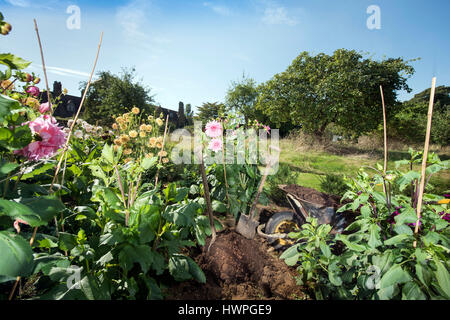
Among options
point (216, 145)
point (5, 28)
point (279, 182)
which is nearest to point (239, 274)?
point (216, 145)

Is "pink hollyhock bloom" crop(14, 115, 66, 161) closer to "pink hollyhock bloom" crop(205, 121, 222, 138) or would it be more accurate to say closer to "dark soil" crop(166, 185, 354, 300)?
"dark soil" crop(166, 185, 354, 300)

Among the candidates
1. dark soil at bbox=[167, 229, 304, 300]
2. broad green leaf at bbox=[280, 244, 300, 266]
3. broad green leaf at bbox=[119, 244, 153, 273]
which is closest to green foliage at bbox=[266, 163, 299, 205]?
dark soil at bbox=[167, 229, 304, 300]

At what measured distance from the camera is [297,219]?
2322 mm

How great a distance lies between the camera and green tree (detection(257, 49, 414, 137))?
13164 millimetres

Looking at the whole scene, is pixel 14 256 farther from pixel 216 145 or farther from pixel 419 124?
pixel 419 124

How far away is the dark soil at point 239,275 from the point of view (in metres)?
1.58

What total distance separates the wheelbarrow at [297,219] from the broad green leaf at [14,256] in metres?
1.90

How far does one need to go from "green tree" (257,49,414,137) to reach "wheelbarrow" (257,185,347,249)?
1280cm

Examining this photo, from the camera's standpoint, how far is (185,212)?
1.31 m

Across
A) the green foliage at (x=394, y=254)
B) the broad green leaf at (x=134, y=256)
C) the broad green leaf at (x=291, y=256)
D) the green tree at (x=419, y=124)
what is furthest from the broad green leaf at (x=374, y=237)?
the green tree at (x=419, y=124)

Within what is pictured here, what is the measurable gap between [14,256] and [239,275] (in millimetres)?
1508

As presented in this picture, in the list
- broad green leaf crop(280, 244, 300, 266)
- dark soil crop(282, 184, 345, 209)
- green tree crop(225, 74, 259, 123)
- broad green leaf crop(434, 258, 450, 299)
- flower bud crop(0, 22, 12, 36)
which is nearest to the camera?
flower bud crop(0, 22, 12, 36)

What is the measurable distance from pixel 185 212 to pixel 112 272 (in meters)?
0.50
